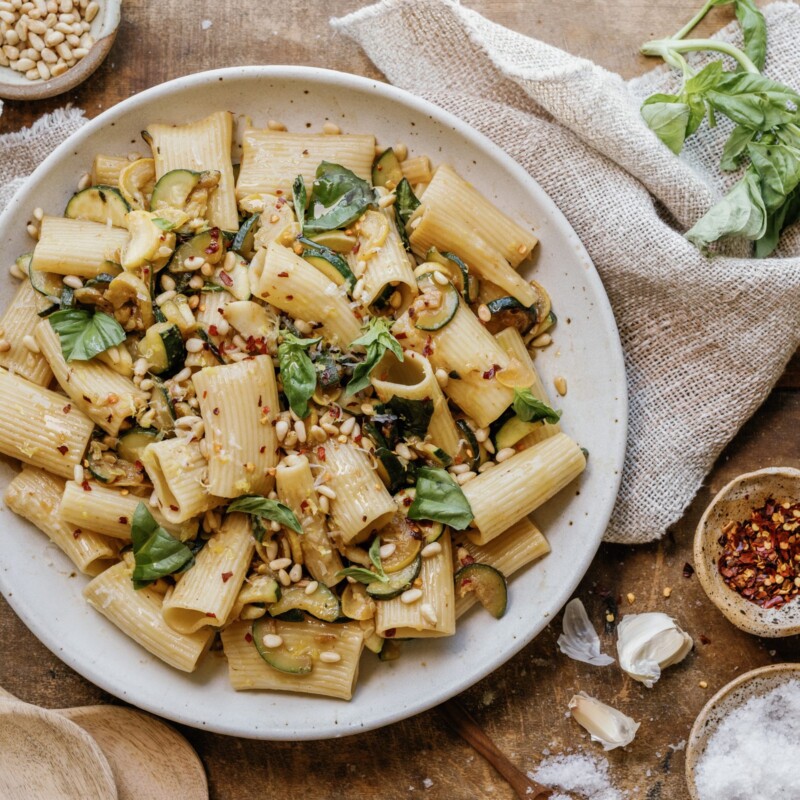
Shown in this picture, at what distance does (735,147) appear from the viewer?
10.2 feet

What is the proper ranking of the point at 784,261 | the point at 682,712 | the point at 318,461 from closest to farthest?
the point at 318,461
the point at 784,261
the point at 682,712

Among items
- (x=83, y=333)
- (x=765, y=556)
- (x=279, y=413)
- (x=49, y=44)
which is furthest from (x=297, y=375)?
(x=765, y=556)

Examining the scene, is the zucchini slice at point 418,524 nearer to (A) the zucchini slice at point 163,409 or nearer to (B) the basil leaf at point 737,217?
(A) the zucchini slice at point 163,409

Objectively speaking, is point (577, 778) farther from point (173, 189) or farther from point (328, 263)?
point (173, 189)

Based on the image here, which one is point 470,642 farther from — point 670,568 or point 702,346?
point 702,346

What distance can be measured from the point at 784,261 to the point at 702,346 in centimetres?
41

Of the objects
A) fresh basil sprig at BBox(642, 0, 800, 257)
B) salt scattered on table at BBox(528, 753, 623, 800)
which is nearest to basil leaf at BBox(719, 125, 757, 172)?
fresh basil sprig at BBox(642, 0, 800, 257)

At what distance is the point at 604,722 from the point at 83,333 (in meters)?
2.37

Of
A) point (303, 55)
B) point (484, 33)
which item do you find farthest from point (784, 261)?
point (303, 55)

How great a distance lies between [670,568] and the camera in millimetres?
3293

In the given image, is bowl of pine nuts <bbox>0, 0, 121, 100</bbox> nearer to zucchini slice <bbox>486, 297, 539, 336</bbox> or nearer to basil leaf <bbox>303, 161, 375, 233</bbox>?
basil leaf <bbox>303, 161, 375, 233</bbox>

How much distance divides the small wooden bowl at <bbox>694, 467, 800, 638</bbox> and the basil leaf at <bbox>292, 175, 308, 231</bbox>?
70.6 inches

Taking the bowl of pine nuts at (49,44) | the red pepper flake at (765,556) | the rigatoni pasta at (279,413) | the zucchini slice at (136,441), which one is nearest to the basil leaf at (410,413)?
the rigatoni pasta at (279,413)

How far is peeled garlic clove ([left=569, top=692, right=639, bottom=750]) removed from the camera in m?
3.17
